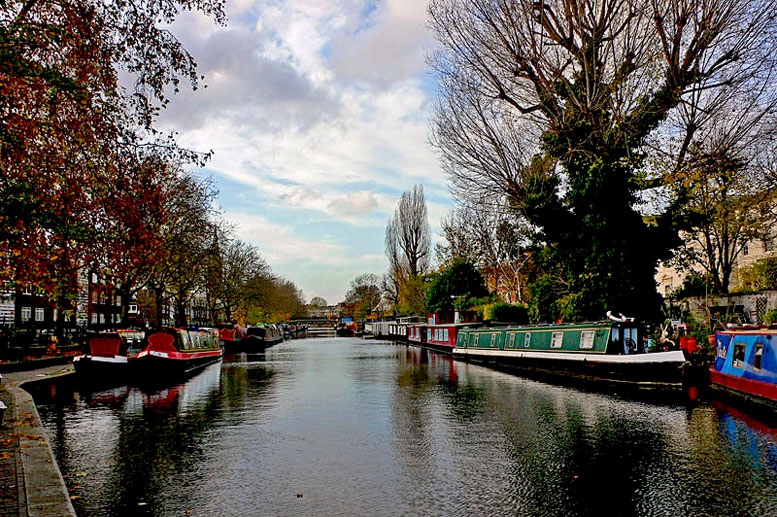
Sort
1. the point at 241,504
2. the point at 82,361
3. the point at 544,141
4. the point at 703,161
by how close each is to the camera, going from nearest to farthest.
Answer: the point at 241,504 → the point at 703,161 → the point at 82,361 → the point at 544,141

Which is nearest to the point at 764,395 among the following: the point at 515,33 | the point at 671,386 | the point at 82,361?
the point at 671,386

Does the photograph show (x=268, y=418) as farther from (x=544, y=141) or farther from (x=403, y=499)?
(x=544, y=141)

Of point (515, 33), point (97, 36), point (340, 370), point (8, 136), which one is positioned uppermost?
point (515, 33)

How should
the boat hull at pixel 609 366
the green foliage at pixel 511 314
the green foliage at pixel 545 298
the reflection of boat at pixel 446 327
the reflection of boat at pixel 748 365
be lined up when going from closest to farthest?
the reflection of boat at pixel 748 365, the boat hull at pixel 609 366, the green foliage at pixel 545 298, the green foliage at pixel 511 314, the reflection of boat at pixel 446 327

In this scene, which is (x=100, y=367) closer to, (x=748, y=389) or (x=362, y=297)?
(x=748, y=389)

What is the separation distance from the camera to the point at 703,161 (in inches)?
882

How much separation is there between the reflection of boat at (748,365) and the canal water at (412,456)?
35.4 inches

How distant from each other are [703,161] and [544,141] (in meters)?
6.88

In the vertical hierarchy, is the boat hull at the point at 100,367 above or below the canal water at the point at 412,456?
above

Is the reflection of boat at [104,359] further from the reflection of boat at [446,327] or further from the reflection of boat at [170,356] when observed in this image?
the reflection of boat at [446,327]

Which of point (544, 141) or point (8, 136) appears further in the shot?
point (544, 141)

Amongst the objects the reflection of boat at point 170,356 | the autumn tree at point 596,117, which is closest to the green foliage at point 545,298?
the autumn tree at point 596,117

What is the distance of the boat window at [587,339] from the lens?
23875 millimetres

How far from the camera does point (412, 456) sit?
32.6 feet
